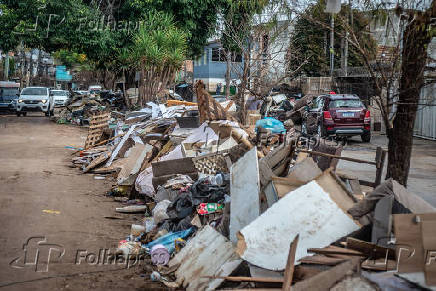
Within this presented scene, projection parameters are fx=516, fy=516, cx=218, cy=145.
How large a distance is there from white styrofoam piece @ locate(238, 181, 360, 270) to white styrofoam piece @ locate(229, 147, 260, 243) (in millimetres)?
795

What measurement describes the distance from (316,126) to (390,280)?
18002mm

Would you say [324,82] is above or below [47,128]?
above

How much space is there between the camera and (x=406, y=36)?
582cm

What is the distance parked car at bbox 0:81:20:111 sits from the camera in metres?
37.0

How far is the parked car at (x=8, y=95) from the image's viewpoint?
3700cm

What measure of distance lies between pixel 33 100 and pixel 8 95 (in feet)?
17.0

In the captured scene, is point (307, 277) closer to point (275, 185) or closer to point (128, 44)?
point (275, 185)

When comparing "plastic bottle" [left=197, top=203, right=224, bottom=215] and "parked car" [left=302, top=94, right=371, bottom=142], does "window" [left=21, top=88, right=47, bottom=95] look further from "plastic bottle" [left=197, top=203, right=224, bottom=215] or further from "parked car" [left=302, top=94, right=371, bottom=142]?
"plastic bottle" [left=197, top=203, right=224, bottom=215]

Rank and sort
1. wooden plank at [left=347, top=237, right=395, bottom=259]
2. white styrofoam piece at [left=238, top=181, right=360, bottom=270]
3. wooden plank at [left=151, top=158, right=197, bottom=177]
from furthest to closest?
wooden plank at [left=151, top=158, right=197, bottom=177] → white styrofoam piece at [left=238, top=181, right=360, bottom=270] → wooden plank at [left=347, top=237, right=395, bottom=259]

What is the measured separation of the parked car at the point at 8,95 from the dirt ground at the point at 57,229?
944 inches

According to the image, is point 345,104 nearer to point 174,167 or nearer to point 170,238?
point 174,167

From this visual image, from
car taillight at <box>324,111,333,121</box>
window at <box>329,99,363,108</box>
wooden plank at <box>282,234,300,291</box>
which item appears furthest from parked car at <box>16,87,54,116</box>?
wooden plank at <box>282,234,300,291</box>

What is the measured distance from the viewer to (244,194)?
6.23 meters

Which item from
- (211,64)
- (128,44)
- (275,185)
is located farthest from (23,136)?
(211,64)
